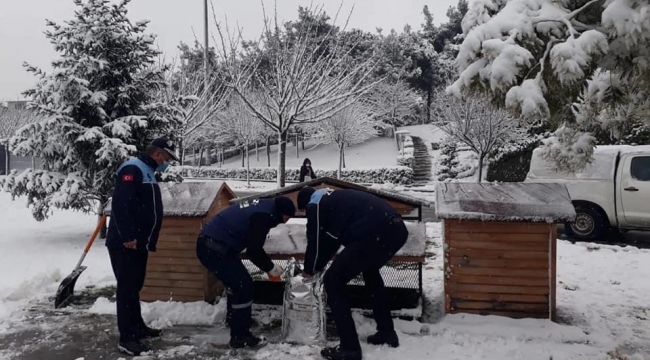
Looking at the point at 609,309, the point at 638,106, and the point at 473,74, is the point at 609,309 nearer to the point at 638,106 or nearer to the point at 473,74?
the point at 638,106

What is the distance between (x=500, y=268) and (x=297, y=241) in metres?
2.09

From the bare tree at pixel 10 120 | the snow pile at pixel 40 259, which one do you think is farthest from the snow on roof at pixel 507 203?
the bare tree at pixel 10 120

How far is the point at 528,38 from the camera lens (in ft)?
12.4

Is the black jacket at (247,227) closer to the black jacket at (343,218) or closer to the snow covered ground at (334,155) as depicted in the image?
the black jacket at (343,218)

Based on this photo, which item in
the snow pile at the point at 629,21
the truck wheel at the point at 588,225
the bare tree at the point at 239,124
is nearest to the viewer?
the snow pile at the point at 629,21

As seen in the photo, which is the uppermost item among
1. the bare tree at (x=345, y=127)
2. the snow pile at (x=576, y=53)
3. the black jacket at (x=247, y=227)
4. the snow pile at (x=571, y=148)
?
the bare tree at (x=345, y=127)

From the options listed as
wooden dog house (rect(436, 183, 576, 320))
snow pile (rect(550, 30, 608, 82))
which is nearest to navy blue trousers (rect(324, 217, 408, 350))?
wooden dog house (rect(436, 183, 576, 320))

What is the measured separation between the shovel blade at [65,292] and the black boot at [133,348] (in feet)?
5.11

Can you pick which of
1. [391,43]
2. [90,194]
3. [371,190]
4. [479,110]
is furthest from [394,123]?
[371,190]

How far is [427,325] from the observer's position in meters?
4.84

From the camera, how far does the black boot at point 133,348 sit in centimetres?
435

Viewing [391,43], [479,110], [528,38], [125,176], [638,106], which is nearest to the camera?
[528,38]

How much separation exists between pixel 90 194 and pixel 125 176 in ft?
18.9

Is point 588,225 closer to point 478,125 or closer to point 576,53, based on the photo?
point 576,53
